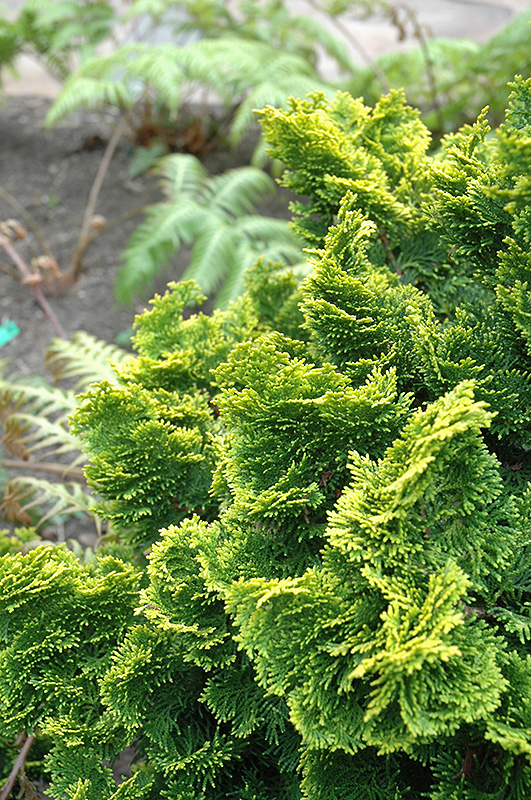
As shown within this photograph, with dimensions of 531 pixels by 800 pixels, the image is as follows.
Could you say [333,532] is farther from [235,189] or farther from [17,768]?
[235,189]

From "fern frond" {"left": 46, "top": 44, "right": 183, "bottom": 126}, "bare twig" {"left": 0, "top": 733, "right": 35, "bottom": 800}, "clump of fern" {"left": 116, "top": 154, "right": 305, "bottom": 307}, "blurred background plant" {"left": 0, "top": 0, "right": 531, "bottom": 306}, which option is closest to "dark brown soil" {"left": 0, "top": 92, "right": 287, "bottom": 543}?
"blurred background plant" {"left": 0, "top": 0, "right": 531, "bottom": 306}

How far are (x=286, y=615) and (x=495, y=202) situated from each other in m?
0.90

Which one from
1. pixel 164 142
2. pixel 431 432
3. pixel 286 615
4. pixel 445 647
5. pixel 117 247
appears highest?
pixel 431 432

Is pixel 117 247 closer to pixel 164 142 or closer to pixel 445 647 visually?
pixel 164 142

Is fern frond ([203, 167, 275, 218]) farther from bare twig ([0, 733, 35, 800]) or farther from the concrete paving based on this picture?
the concrete paving

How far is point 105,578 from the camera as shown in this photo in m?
1.51

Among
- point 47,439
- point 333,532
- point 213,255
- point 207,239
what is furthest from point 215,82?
point 333,532

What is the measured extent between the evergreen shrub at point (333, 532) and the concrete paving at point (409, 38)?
547cm

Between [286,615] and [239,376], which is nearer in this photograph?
[286,615]

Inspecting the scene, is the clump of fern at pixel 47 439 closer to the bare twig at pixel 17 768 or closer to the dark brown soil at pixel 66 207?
the bare twig at pixel 17 768

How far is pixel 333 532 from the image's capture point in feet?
3.81

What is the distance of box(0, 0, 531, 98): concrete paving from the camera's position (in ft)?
21.1

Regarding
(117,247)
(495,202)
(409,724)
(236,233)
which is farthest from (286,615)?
(117,247)

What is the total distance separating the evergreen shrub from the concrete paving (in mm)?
5465
